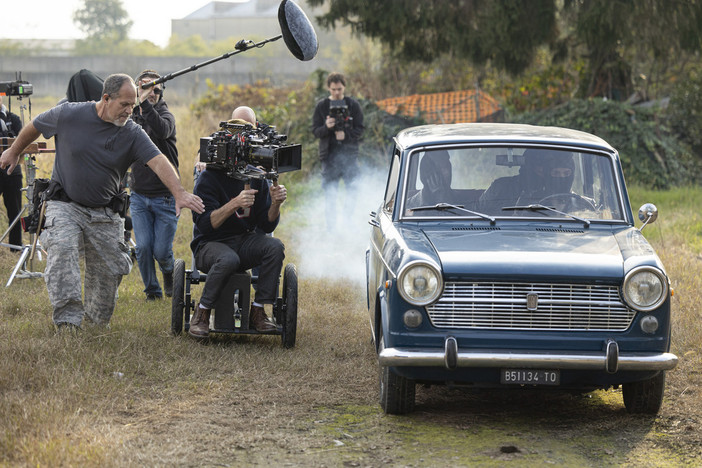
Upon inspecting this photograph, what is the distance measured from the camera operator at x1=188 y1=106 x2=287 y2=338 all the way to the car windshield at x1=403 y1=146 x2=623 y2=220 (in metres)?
1.22

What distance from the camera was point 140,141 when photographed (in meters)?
7.45

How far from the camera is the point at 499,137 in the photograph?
6.92 m

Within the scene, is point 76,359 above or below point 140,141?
below

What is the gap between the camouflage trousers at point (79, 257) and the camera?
24.1 feet

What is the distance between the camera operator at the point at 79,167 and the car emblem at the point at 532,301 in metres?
2.94

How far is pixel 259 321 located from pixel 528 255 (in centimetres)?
271

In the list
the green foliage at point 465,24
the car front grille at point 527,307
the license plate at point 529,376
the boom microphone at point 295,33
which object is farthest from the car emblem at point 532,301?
the green foliage at point 465,24

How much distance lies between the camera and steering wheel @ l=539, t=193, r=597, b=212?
665 cm

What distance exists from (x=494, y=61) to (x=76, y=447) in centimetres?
1561

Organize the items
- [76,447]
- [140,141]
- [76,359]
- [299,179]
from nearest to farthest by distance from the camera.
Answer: [76,447], [76,359], [140,141], [299,179]

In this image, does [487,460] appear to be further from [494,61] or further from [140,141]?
[494,61]

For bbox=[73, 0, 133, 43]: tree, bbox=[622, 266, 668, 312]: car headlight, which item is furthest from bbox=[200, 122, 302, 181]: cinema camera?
bbox=[73, 0, 133, 43]: tree

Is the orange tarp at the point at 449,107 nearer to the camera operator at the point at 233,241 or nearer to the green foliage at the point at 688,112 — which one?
the green foliage at the point at 688,112

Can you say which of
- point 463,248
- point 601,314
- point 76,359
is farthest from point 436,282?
point 76,359
